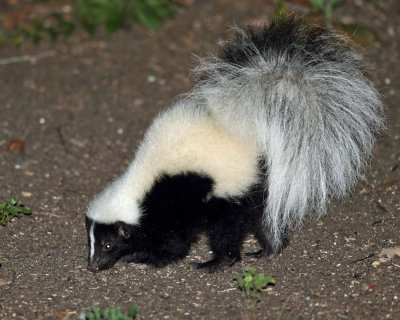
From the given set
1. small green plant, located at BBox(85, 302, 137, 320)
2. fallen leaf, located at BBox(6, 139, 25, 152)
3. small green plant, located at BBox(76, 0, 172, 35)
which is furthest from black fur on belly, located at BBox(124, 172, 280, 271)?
small green plant, located at BBox(76, 0, 172, 35)

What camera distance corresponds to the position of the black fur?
3.83 meters

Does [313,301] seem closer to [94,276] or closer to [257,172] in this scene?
[257,172]

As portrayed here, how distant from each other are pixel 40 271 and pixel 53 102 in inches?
96.6

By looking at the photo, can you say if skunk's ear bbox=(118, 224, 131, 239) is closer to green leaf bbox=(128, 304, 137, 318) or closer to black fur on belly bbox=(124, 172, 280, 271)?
black fur on belly bbox=(124, 172, 280, 271)

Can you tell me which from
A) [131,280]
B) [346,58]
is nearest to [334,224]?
[346,58]

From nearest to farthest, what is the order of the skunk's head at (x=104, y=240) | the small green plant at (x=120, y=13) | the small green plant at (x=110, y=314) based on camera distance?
the small green plant at (x=110, y=314) < the skunk's head at (x=104, y=240) < the small green plant at (x=120, y=13)

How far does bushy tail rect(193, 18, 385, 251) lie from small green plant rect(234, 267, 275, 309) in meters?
0.41

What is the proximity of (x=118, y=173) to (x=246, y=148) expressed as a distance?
5.56 feet

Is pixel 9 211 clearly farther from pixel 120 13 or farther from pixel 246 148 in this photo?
pixel 120 13

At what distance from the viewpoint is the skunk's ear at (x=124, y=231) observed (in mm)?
3989

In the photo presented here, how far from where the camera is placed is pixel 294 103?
11.9 ft

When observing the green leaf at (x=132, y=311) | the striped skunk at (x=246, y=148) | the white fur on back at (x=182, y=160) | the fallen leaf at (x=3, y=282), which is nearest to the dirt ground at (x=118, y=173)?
the fallen leaf at (x=3, y=282)

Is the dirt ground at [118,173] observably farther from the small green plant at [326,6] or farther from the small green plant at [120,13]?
the small green plant at [326,6]

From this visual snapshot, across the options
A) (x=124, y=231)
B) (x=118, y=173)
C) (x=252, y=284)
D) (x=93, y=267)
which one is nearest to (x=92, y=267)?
(x=93, y=267)
